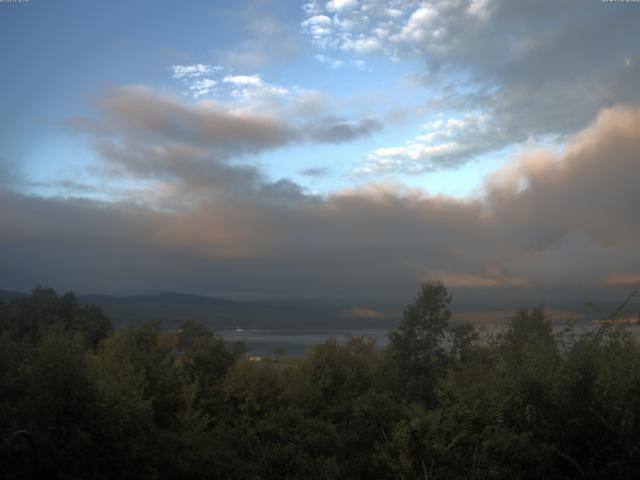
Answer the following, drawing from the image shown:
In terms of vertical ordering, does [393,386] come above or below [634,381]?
below

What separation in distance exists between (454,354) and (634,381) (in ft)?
151

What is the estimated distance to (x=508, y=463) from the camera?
13039 millimetres

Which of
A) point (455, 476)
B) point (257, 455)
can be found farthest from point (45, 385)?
point (455, 476)

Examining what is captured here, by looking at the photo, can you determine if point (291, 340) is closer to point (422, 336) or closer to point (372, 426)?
point (422, 336)

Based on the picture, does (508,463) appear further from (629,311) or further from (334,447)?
(334,447)

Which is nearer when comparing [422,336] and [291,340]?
[422,336]

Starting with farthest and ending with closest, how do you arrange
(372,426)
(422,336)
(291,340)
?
(291,340) < (422,336) < (372,426)

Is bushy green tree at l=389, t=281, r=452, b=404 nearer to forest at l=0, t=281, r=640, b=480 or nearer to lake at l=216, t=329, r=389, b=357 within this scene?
lake at l=216, t=329, r=389, b=357

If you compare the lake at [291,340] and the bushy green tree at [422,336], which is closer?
the bushy green tree at [422,336]

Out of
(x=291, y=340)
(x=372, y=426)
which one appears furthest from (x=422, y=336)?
(x=291, y=340)

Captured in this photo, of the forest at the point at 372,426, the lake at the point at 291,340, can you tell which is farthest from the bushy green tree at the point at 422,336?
the forest at the point at 372,426

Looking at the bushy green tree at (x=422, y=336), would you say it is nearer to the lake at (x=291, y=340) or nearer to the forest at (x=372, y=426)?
the lake at (x=291, y=340)

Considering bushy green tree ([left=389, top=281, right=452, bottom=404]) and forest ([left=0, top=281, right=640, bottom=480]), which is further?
bushy green tree ([left=389, top=281, right=452, bottom=404])

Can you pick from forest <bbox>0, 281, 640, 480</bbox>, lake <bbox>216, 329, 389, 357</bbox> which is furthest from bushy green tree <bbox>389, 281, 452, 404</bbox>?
forest <bbox>0, 281, 640, 480</bbox>
